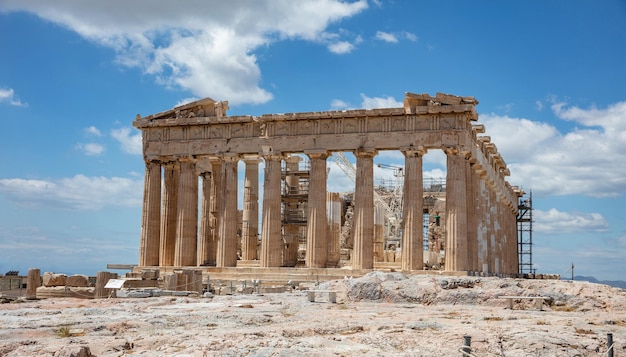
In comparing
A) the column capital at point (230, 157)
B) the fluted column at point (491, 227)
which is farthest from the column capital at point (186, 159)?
the fluted column at point (491, 227)

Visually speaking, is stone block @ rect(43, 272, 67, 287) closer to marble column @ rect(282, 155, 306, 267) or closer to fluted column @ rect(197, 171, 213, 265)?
fluted column @ rect(197, 171, 213, 265)

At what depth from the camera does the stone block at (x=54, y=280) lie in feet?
106

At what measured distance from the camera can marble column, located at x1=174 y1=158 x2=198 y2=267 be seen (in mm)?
42875

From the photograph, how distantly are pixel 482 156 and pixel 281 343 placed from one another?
1282 inches

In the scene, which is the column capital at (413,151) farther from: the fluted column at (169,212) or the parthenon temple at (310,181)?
the fluted column at (169,212)

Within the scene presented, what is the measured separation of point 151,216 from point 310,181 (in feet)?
33.4

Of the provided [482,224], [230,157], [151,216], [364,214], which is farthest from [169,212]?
[482,224]

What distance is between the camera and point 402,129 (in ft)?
126

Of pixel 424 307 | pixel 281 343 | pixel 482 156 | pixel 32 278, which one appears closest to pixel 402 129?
pixel 482 156

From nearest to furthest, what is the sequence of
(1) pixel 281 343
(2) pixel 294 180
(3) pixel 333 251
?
(1) pixel 281 343 → (3) pixel 333 251 → (2) pixel 294 180

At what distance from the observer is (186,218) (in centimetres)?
4312

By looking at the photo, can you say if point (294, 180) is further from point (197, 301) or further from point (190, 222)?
point (197, 301)

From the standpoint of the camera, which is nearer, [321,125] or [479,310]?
[479,310]

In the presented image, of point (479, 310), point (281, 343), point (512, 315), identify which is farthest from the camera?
point (479, 310)
